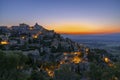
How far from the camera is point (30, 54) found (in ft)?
187

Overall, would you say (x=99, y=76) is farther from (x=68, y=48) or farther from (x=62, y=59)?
(x=68, y=48)

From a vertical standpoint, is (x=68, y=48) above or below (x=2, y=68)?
below

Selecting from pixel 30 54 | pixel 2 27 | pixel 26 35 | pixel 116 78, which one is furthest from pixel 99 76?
pixel 2 27

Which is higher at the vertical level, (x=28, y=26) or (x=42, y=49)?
(x=28, y=26)

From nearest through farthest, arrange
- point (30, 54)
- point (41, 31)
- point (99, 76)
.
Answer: point (99, 76), point (30, 54), point (41, 31)

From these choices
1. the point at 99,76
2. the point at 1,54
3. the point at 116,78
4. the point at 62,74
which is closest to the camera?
the point at 1,54

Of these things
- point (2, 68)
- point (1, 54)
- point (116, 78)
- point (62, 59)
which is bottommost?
point (62, 59)

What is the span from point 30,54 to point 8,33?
2892cm

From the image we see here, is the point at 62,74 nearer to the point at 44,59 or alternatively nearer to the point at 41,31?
the point at 44,59

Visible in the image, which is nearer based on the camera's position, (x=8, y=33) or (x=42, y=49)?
(x=42, y=49)

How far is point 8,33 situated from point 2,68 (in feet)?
216

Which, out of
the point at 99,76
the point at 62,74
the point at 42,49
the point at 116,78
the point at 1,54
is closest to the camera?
the point at 1,54

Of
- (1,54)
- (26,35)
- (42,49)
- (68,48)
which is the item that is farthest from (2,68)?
(26,35)

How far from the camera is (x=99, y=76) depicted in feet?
92.1
